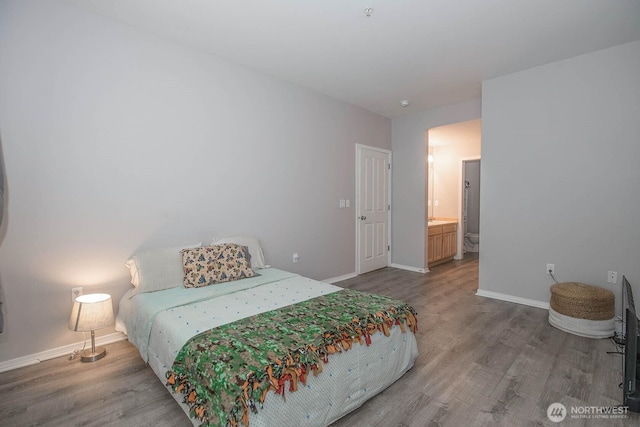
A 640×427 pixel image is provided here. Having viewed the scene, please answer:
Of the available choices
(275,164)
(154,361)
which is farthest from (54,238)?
(275,164)

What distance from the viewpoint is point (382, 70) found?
131 inches

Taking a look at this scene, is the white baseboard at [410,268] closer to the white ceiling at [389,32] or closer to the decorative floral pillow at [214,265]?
the white ceiling at [389,32]

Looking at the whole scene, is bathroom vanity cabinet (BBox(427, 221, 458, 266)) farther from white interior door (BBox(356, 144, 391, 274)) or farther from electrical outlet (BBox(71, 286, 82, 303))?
electrical outlet (BBox(71, 286, 82, 303))

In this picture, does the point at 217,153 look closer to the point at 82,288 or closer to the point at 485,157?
the point at 82,288

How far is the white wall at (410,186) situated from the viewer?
4.86 meters

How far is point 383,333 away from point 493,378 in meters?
0.87

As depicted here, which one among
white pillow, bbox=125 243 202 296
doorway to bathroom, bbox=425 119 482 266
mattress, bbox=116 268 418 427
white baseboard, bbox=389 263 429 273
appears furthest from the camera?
doorway to bathroom, bbox=425 119 482 266

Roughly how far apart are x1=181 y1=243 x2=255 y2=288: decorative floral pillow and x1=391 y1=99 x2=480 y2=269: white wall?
10.1 ft

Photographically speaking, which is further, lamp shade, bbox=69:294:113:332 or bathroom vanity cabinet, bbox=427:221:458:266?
bathroom vanity cabinet, bbox=427:221:458:266

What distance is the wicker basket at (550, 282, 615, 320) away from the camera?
8.60 feet

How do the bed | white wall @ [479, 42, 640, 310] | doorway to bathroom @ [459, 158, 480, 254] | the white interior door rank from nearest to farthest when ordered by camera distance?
1. the bed
2. white wall @ [479, 42, 640, 310]
3. the white interior door
4. doorway to bathroom @ [459, 158, 480, 254]

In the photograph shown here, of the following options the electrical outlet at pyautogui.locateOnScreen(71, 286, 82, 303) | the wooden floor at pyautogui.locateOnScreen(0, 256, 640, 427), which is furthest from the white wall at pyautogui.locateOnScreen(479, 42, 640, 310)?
the electrical outlet at pyautogui.locateOnScreen(71, 286, 82, 303)

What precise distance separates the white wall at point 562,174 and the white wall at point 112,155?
2.54 metres

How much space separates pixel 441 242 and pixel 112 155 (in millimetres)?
5150
